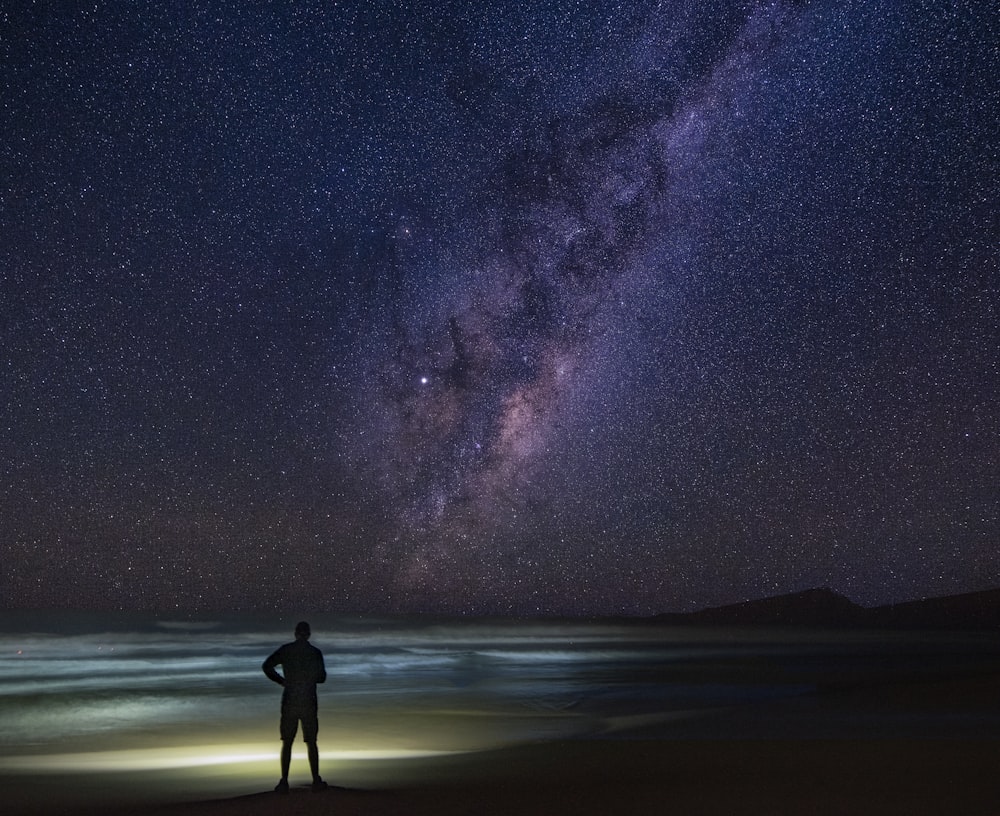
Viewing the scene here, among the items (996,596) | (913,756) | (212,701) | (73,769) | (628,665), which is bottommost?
(913,756)

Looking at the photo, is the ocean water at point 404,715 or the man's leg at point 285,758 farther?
the ocean water at point 404,715

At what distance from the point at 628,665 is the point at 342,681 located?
12.8m

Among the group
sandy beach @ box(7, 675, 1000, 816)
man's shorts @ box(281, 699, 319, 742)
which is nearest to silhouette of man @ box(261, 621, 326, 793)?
man's shorts @ box(281, 699, 319, 742)

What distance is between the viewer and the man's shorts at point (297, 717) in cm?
925

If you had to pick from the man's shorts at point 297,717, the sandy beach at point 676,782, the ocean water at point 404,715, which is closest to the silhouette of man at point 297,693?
the man's shorts at point 297,717

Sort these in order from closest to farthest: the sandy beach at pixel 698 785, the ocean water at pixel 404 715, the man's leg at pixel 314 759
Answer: the sandy beach at pixel 698 785, the man's leg at pixel 314 759, the ocean water at pixel 404 715

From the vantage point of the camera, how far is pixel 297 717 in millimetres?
9320

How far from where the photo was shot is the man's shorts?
9.25m

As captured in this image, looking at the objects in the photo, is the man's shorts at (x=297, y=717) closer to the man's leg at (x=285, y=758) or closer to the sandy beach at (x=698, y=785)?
the man's leg at (x=285, y=758)

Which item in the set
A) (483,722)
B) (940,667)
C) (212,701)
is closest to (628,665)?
(940,667)

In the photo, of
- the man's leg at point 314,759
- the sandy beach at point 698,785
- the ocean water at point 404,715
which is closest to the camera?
the sandy beach at point 698,785

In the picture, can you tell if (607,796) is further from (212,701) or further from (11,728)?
(212,701)

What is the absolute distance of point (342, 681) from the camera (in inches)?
1234

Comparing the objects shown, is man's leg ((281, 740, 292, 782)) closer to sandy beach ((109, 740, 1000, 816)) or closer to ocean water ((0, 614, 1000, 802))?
sandy beach ((109, 740, 1000, 816))
